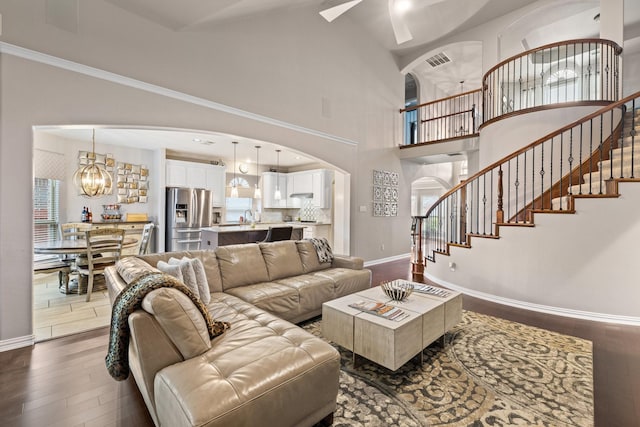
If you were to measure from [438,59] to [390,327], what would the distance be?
8105mm

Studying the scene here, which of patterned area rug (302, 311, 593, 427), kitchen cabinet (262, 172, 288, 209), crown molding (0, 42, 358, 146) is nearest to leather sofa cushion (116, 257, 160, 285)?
patterned area rug (302, 311, 593, 427)

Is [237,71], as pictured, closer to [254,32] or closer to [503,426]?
[254,32]

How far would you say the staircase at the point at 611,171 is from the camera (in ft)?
11.5

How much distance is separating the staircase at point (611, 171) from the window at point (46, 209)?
28.3 ft

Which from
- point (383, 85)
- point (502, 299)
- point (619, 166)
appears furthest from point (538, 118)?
point (383, 85)

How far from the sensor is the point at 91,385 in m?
2.12

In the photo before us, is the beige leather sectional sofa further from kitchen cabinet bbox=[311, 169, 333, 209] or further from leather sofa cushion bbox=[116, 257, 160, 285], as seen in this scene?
kitchen cabinet bbox=[311, 169, 333, 209]

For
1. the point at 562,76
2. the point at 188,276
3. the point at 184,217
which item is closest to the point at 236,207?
the point at 184,217

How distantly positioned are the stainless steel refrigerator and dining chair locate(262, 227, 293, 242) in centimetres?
266

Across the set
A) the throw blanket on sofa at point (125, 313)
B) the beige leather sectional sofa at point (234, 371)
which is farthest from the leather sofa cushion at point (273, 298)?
the throw blanket on sofa at point (125, 313)

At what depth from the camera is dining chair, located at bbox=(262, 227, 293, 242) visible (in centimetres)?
517

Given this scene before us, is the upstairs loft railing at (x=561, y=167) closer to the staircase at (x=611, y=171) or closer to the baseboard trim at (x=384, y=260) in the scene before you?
the staircase at (x=611, y=171)

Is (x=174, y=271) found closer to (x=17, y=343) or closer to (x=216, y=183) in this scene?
(x=17, y=343)

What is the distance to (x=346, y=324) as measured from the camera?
2.35m
